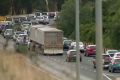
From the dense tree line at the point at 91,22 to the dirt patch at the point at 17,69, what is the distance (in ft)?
155

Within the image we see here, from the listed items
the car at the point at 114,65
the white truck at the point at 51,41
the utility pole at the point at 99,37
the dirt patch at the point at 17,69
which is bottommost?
the car at the point at 114,65

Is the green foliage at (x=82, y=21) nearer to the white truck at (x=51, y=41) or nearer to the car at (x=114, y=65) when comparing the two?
the white truck at (x=51, y=41)

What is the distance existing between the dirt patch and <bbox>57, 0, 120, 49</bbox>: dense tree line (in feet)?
155

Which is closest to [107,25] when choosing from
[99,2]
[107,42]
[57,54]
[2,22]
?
[107,42]

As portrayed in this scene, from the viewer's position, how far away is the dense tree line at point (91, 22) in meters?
62.6

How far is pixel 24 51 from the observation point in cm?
1545

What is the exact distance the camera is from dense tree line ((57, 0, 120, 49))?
205 feet

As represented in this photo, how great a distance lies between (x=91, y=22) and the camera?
262ft

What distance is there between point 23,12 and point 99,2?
427 feet

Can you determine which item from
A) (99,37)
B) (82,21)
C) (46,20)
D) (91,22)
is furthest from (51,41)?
(46,20)

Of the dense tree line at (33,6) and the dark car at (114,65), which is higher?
the dense tree line at (33,6)

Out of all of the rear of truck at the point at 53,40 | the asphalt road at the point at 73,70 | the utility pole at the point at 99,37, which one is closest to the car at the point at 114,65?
the asphalt road at the point at 73,70

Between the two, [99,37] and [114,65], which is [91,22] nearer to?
[114,65]

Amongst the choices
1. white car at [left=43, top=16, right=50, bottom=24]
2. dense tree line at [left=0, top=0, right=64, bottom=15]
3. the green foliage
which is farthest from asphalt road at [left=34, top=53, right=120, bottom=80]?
white car at [left=43, top=16, right=50, bottom=24]
